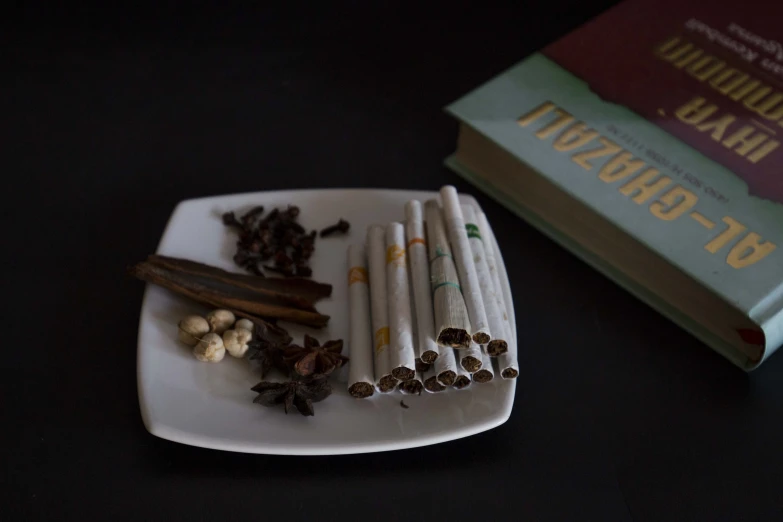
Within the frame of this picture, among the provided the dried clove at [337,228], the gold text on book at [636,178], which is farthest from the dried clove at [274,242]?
the gold text on book at [636,178]

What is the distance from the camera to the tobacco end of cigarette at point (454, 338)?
651 mm

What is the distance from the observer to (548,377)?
0.73 meters

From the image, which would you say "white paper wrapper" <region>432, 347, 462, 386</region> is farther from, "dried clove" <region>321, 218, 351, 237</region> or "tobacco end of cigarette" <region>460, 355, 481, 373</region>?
"dried clove" <region>321, 218, 351, 237</region>

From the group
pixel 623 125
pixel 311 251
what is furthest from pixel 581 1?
pixel 311 251

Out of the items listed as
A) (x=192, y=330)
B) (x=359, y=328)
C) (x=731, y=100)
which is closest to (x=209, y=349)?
(x=192, y=330)

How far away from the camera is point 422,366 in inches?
26.4

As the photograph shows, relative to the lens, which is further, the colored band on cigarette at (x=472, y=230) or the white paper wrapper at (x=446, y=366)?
the colored band on cigarette at (x=472, y=230)

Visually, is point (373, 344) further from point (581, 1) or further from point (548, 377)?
point (581, 1)

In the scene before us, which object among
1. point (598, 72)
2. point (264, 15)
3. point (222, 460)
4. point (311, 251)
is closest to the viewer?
point (222, 460)

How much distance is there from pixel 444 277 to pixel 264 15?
584 mm

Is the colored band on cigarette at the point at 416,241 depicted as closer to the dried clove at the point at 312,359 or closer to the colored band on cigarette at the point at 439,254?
the colored band on cigarette at the point at 439,254

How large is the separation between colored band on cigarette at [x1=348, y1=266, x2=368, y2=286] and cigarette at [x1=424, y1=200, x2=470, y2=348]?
2.7 inches

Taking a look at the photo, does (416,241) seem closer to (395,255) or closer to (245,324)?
(395,255)

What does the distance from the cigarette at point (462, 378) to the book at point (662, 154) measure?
231 mm
